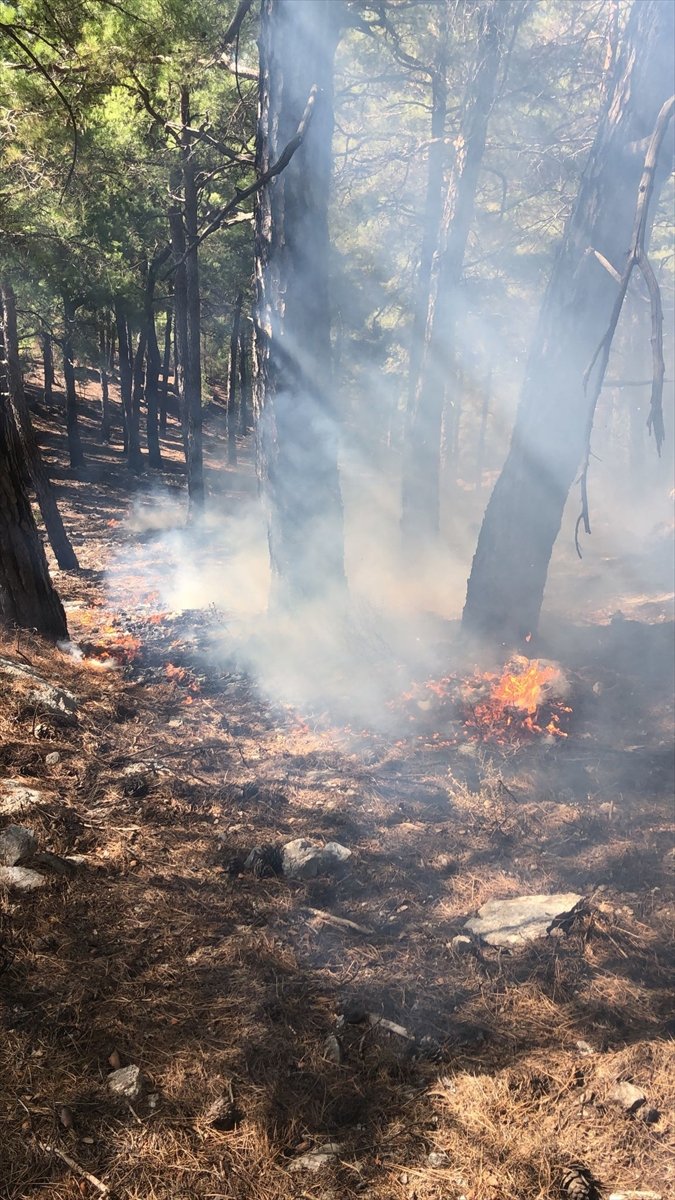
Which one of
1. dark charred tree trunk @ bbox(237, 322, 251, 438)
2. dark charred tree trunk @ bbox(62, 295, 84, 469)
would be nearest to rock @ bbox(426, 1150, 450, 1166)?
dark charred tree trunk @ bbox(62, 295, 84, 469)

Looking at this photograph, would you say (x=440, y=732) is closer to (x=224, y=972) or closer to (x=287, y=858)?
(x=287, y=858)

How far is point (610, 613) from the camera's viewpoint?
1071 centimetres

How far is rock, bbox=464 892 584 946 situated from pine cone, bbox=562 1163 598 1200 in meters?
1.26

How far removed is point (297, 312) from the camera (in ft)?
24.1

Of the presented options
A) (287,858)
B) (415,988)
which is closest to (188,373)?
(287,858)

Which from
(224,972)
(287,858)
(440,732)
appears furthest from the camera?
(440,732)

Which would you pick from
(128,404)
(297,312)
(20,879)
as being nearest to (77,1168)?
(20,879)

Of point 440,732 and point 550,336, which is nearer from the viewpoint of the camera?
point 440,732

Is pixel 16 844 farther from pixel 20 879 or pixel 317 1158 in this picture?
pixel 317 1158

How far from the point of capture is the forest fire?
6.64 metres

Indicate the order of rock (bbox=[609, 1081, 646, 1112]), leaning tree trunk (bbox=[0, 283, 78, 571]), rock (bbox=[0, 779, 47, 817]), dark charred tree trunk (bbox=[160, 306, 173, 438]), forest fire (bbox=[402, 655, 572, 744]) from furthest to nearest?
dark charred tree trunk (bbox=[160, 306, 173, 438]) → leaning tree trunk (bbox=[0, 283, 78, 571]) → forest fire (bbox=[402, 655, 572, 744]) → rock (bbox=[0, 779, 47, 817]) → rock (bbox=[609, 1081, 646, 1112])

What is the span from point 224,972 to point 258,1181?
2.93 feet

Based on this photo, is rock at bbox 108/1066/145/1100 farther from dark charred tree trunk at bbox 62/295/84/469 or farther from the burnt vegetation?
dark charred tree trunk at bbox 62/295/84/469

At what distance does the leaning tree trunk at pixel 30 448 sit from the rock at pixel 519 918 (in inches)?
305
